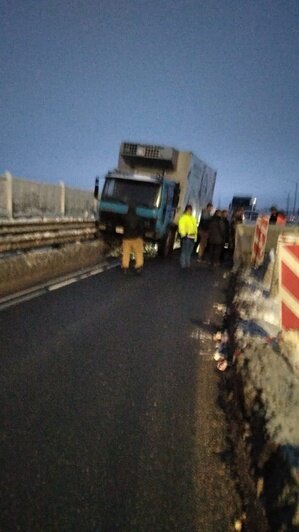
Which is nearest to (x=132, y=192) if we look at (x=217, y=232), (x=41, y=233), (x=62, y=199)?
(x=62, y=199)

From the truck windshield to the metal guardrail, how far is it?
1.56m

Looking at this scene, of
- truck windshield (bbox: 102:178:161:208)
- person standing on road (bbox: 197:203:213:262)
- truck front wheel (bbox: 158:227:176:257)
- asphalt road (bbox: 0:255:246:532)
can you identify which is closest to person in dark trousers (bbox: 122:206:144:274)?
truck windshield (bbox: 102:178:161:208)

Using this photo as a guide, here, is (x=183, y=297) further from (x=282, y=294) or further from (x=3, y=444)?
(x=3, y=444)

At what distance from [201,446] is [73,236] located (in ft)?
37.8

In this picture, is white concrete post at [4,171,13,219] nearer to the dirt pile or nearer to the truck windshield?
the truck windshield

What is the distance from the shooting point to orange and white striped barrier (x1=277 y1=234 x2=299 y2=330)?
4859mm

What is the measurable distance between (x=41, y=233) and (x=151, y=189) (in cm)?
434

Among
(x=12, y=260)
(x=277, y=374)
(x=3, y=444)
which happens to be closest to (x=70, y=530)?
(x=3, y=444)

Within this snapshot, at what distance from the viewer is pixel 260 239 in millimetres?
11930

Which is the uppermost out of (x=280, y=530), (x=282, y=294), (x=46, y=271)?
(x=282, y=294)

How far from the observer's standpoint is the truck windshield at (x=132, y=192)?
14.4 meters

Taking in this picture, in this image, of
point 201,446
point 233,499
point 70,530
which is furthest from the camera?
point 201,446

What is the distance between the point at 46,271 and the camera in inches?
432

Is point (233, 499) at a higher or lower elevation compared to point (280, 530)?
lower
